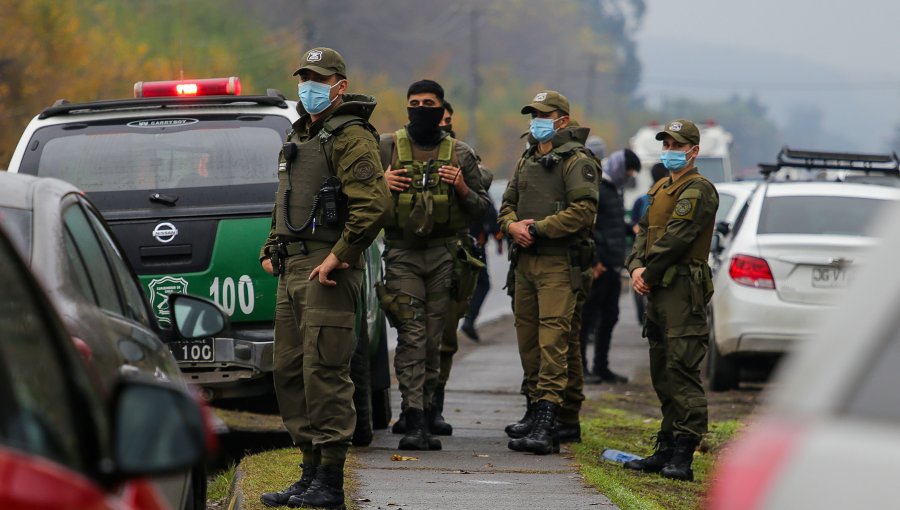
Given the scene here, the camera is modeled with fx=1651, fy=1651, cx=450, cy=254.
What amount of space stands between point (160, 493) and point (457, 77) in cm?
10378

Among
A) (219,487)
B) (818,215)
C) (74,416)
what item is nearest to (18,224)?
(74,416)

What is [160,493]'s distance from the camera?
13.1ft

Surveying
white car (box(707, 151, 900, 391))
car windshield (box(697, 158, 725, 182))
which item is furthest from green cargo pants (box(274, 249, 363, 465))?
car windshield (box(697, 158, 725, 182))

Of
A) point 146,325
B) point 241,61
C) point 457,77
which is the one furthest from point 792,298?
point 457,77

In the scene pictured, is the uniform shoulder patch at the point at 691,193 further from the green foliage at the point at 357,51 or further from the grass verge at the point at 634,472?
the green foliage at the point at 357,51

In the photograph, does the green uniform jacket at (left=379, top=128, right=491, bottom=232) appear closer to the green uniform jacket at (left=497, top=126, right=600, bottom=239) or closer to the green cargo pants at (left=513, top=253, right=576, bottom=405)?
the green uniform jacket at (left=497, top=126, right=600, bottom=239)

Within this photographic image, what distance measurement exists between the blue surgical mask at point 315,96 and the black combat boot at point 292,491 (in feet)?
4.76

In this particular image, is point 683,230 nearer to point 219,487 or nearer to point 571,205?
point 571,205

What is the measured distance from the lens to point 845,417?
6.78ft

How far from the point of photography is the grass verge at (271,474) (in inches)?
263

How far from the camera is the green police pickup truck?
25.5ft

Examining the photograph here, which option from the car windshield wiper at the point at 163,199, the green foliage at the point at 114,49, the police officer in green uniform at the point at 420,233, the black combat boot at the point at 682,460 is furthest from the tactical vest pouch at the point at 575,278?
the green foliage at the point at 114,49

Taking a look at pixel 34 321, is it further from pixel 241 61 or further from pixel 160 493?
pixel 241 61

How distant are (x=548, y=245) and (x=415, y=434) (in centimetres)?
126
